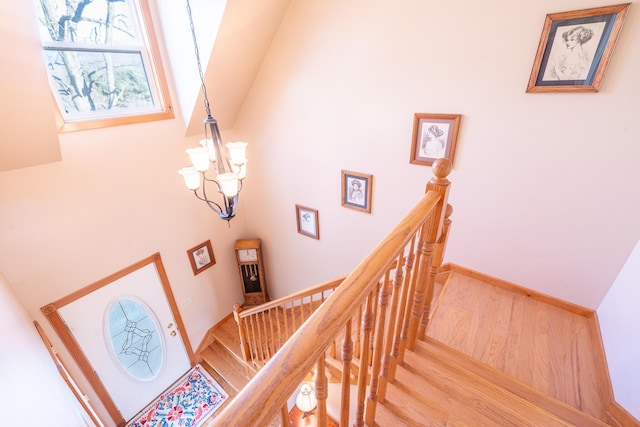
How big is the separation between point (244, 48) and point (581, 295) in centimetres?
358

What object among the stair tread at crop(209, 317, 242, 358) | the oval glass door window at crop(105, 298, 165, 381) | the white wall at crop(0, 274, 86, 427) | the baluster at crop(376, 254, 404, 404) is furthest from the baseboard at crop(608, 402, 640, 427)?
the oval glass door window at crop(105, 298, 165, 381)

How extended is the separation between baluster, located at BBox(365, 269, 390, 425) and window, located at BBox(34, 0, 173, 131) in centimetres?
311

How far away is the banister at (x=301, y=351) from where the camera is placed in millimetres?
495

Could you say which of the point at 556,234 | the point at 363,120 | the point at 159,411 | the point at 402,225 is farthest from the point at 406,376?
the point at 159,411

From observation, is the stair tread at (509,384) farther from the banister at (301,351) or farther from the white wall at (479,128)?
the banister at (301,351)

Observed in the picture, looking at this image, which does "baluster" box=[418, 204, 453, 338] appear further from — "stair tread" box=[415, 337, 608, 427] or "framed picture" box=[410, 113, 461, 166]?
"framed picture" box=[410, 113, 461, 166]

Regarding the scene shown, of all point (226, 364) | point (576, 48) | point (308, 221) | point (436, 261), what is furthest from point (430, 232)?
point (226, 364)

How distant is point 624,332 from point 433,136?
5.63 feet

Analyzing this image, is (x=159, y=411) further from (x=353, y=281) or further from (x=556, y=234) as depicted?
(x=556, y=234)

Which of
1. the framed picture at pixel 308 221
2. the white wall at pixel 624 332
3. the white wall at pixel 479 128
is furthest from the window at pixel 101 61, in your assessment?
the white wall at pixel 624 332

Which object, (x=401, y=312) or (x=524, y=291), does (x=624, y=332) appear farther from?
(x=401, y=312)

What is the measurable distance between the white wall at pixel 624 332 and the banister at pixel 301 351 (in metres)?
1.59

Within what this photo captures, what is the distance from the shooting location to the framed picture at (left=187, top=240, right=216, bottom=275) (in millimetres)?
3835

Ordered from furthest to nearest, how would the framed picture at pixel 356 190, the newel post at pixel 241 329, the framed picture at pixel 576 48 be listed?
the newel post at pixel 241 329
the framed picture at pixel 356 190
the framed picture at pixel 576 48
